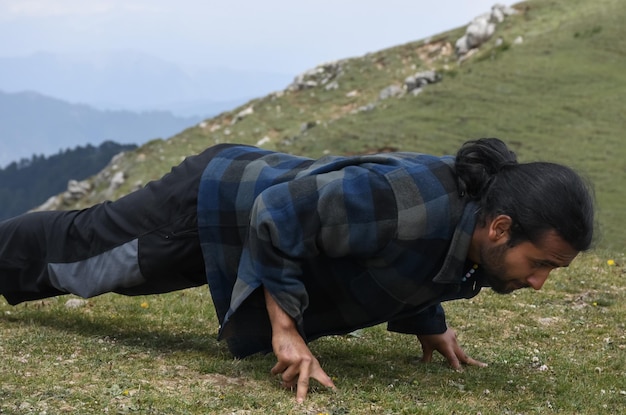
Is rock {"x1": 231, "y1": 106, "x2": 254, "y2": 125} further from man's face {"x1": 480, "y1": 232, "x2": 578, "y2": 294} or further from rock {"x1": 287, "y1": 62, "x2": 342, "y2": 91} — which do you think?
man's face {"x1": 480, "y1": 232, "x2": 578, "y2": 294}

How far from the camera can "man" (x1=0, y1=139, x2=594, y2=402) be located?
5.04 metres

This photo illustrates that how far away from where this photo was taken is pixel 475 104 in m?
34.7

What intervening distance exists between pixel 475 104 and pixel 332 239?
30.6m

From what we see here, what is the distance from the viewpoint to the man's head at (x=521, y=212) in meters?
4.88

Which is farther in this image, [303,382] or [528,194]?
[303,382]

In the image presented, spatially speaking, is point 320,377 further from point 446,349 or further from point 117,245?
point 117,245

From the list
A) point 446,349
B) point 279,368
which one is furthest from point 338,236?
point 446,349

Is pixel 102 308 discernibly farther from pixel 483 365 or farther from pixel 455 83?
pixel 455 83

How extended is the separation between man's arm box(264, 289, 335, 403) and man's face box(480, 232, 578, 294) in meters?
1.27

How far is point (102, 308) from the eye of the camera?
28.5 ft

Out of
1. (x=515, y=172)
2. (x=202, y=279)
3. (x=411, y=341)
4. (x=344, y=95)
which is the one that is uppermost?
(x=515, y=172)

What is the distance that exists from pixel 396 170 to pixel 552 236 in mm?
1050

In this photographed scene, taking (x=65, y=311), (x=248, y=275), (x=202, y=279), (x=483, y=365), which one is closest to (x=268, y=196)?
(x=248, y=275)

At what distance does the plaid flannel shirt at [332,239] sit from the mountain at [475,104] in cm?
1664
